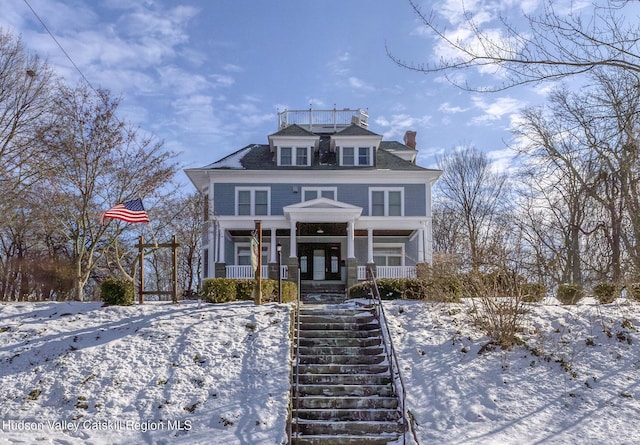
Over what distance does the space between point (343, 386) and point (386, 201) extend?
48.8 ft

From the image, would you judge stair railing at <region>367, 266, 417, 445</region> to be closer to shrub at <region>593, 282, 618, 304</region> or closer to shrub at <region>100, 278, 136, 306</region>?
shrub at <region>593, 282, 618, 304</region>

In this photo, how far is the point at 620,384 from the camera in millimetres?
9508

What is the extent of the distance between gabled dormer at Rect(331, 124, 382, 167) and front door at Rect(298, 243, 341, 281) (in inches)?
156

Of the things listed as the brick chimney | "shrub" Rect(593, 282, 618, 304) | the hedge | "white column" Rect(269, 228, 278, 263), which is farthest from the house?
"shrub" Rect(593, 282, 618, 304)

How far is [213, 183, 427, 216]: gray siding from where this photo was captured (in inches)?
913

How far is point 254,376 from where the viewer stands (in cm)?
959

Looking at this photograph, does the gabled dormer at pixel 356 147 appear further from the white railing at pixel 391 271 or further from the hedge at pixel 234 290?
the hedge at pixel 234 290

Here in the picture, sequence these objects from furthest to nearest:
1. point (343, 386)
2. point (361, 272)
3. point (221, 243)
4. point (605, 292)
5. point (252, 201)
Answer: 1. point (252, 201)
2. point (221, 243)
3. point (361, 272)
4. point (605, 292)
5. point (343, 386)

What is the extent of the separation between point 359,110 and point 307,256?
9.69m

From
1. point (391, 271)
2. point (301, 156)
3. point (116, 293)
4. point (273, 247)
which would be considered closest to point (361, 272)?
point (391, 271)

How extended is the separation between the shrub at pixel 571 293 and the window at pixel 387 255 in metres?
10.3

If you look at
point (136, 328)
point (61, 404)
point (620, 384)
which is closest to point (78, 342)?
point (136, 328)

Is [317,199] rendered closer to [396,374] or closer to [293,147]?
[293,147]

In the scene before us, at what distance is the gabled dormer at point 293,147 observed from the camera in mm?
23984
